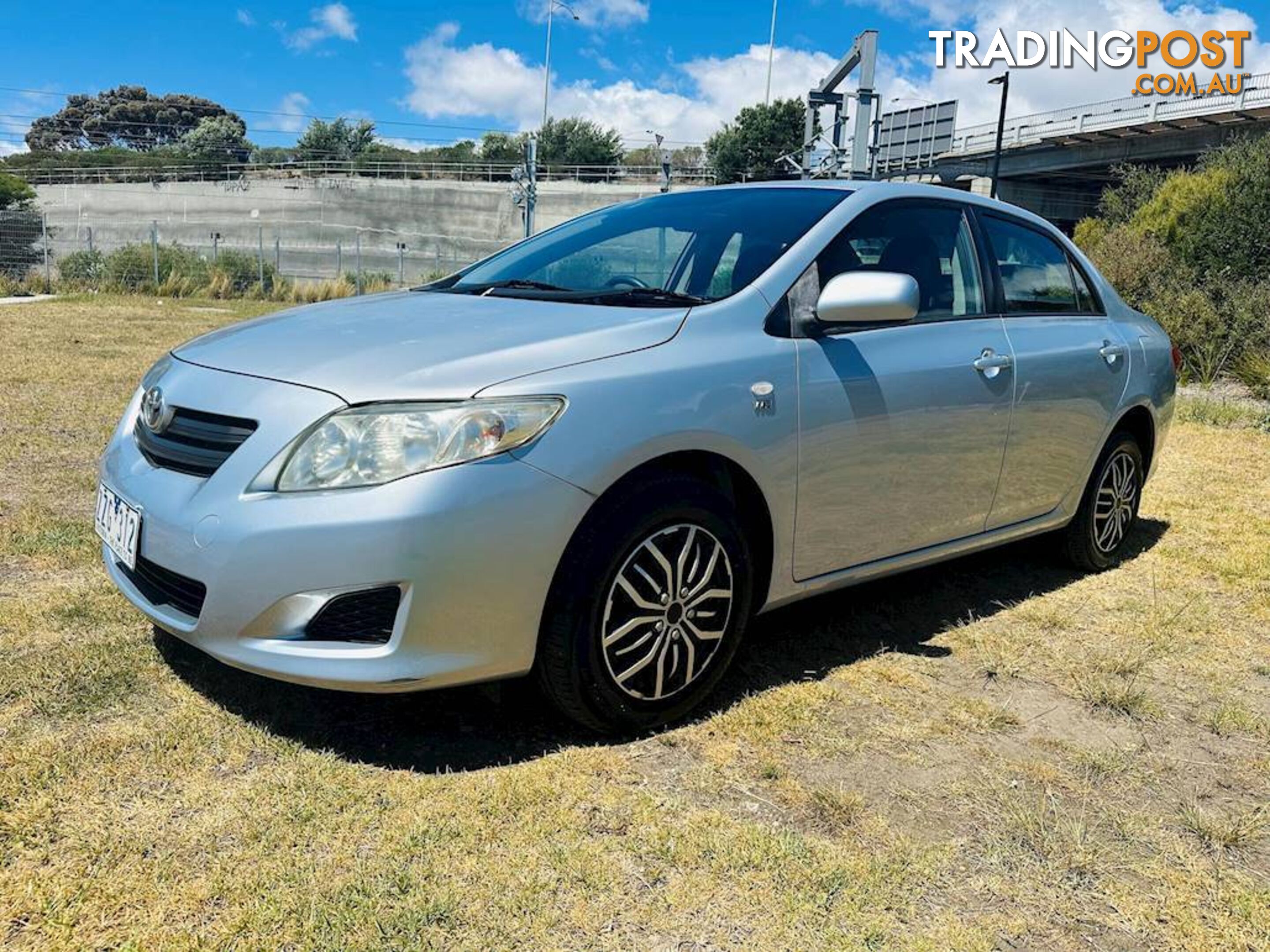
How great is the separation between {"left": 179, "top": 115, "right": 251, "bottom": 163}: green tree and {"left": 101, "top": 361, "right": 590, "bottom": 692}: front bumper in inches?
2854

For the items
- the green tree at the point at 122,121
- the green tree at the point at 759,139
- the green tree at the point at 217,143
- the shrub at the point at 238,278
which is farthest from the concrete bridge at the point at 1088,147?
the green tree at the point at 122,121

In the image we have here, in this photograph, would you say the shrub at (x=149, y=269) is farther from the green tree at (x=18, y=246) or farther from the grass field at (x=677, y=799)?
the grass field at (x=677, y=799)

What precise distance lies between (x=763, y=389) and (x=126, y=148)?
100102 millimetres

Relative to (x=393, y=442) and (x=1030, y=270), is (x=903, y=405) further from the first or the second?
(x=393, y=442)

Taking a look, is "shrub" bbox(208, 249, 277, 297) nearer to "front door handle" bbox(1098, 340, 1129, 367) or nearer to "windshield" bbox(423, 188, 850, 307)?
"windshield" bbox(423, 188, 850, 307)

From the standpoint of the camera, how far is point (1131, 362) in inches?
174

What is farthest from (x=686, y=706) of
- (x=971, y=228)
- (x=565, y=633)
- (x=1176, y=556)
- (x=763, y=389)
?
(x=1176, y=556)

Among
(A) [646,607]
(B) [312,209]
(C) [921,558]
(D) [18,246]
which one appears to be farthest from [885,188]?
(B) [312,209]

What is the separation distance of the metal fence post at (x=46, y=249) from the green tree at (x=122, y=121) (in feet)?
265

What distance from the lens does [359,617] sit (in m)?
2.34

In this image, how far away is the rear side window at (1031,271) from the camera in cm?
390

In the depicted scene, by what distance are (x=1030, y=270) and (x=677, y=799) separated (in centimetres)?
278

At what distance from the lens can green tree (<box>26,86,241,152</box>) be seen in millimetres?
97688

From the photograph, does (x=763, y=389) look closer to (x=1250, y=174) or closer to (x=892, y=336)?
(x=892, y=336)
